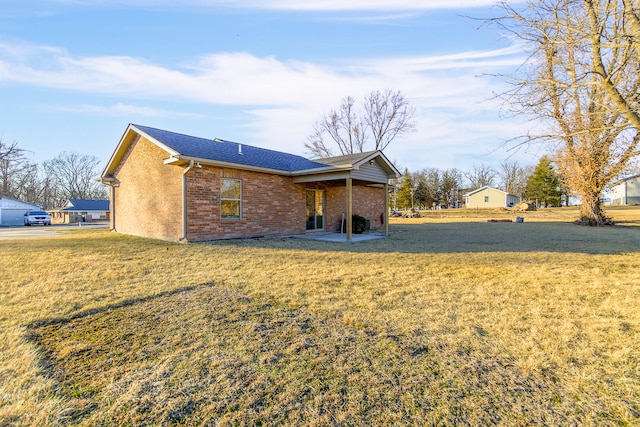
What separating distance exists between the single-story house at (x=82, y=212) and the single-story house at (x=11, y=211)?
3.60 metres

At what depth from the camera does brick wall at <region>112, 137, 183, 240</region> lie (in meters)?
10.2

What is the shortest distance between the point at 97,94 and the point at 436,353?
16.1 m

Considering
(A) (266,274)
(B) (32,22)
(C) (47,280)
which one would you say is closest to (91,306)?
(C) (47,280)

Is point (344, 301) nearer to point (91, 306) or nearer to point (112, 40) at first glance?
point (91, 306)

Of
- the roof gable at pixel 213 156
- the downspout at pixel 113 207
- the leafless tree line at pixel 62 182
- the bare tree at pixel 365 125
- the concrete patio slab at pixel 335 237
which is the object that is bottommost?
the concrete patio slab at pixel 335 237

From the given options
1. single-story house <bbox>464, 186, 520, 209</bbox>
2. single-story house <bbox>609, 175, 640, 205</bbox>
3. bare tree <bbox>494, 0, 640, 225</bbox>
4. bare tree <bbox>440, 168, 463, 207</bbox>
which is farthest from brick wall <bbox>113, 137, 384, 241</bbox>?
single-story house <bbox>609, 175, 640, 205</bbox>

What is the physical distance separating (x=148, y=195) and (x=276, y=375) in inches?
446

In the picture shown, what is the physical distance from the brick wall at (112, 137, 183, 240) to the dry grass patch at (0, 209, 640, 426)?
4.24 meters

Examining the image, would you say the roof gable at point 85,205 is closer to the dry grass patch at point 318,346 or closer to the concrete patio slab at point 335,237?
the concrete patio slab at point 335,237

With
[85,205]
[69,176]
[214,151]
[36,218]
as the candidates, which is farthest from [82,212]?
[214,151]

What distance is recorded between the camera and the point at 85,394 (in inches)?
89.4

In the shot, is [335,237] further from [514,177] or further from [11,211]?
[514,177]

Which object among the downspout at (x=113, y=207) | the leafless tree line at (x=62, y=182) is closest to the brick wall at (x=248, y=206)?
the downspout at (x=113, y=207)

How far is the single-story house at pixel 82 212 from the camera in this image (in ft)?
117
